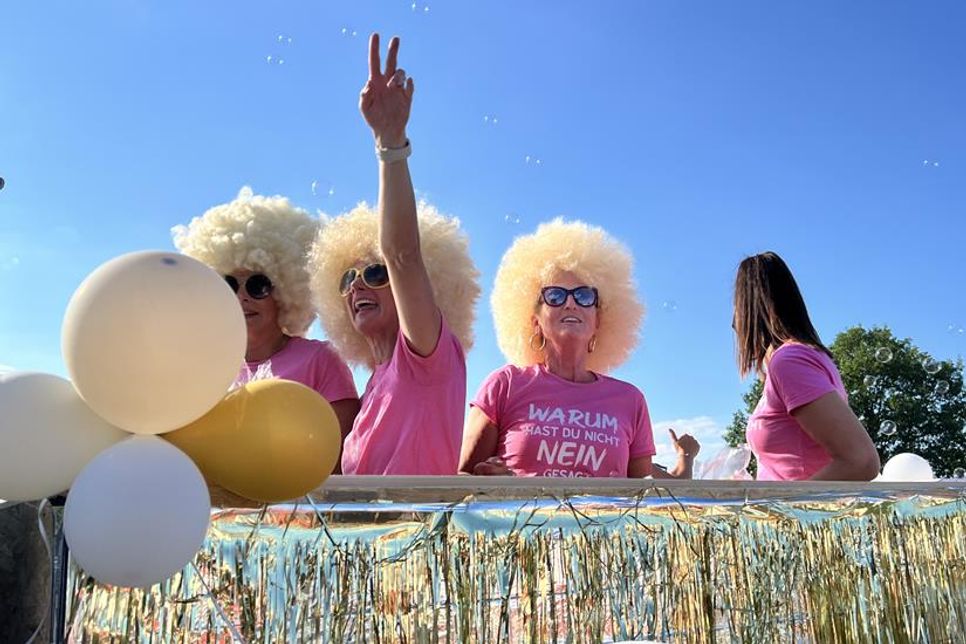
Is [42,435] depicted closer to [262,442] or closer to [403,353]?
[262,442]

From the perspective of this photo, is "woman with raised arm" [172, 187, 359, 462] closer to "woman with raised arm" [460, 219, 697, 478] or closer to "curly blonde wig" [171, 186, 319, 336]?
"curly blonde wig" [171, 186, 319, 336]

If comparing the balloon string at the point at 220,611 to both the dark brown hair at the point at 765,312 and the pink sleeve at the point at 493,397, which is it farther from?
the dark brown hair at the point at 765,312

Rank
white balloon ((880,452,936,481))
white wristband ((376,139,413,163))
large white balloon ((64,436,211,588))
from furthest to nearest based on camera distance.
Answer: white balloon ((880,452,936,481)), white wristband ((376,139,413,163)), large white balloon ((64,436,211,588))

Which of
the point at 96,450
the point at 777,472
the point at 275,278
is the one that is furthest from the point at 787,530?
the point at 275,278

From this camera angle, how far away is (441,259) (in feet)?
11.2

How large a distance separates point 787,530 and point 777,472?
89 centimetres

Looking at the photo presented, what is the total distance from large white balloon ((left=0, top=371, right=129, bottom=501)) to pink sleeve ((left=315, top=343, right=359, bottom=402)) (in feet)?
5.56

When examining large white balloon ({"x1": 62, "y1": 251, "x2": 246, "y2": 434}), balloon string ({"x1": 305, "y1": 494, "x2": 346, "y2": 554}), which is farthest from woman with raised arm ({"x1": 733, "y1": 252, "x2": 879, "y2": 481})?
large white balloon ({"x1": 62, "y1": 251, "x2": 246, "y2": 434})

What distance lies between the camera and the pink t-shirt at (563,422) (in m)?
2.96

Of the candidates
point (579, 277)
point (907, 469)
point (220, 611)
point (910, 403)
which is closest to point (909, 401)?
point (910, 403)

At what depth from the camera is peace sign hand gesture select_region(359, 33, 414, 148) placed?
247 centimetres

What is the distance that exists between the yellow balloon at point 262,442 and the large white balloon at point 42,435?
0.12 m

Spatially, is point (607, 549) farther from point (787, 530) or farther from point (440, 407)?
point (440, 407)

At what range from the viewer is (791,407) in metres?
2.93
